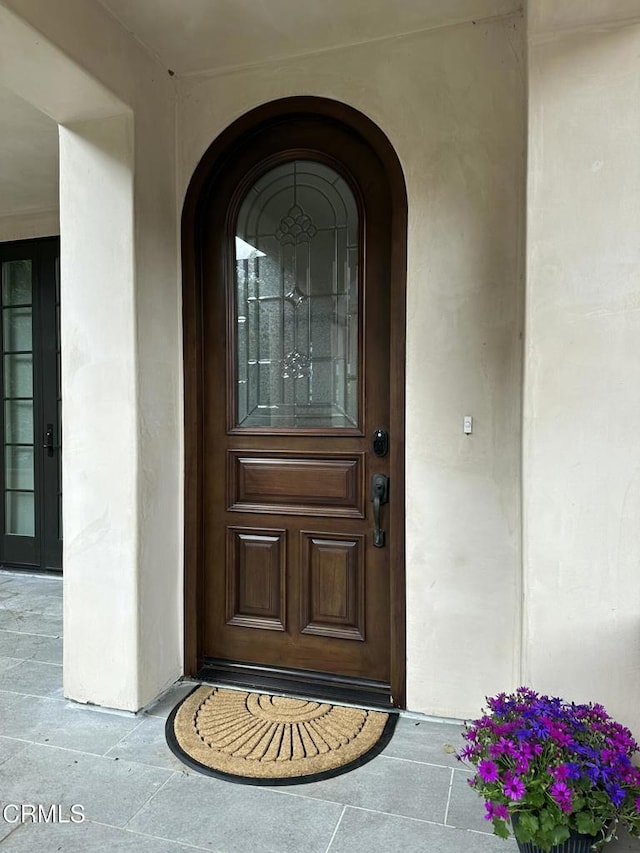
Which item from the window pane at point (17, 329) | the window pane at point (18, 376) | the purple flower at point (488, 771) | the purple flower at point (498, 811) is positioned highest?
the window pane at point (17, 329)

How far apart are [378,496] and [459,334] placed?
71 centimetres

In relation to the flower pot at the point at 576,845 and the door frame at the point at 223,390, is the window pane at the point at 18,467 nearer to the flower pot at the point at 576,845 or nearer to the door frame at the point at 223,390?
the door frame at the point at 223,390

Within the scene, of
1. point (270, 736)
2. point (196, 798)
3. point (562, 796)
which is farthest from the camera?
point (270, 736)

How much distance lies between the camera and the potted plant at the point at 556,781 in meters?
1.34

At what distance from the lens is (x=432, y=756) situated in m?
2.06

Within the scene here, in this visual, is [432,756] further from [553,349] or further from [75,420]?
[75,420]

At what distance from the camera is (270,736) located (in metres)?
2.16

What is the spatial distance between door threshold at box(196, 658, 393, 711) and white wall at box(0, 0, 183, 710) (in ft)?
0.81

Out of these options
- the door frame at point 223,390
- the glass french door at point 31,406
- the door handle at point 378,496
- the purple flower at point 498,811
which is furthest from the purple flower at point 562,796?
the glass french door at point 31,406

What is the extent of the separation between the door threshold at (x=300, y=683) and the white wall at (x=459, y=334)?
0.19 meters

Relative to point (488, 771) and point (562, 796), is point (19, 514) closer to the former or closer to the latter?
point (488, 771)

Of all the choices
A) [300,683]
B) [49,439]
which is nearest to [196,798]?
[300,683]

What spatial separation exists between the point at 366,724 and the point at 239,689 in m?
0.58

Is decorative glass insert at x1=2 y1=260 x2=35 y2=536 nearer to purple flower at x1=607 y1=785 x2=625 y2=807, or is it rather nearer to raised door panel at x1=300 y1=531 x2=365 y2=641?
raised door panel at x1=300 y1=531 x2=365 y2=641
